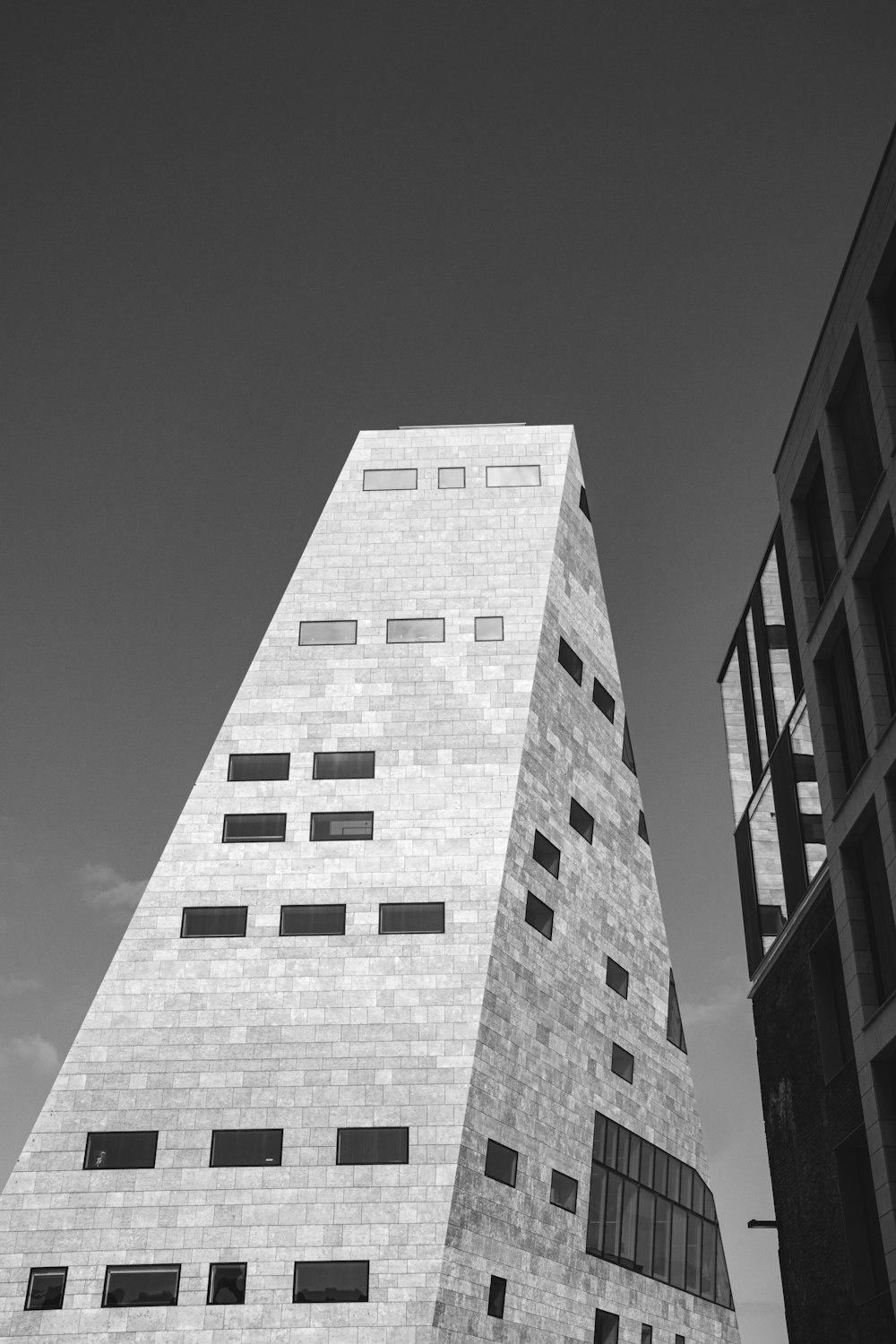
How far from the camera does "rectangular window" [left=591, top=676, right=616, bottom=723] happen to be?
4247 cm

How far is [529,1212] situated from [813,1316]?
6911 mm

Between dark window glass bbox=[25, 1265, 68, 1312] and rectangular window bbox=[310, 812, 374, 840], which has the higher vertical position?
rectangular window bbox=[310, 812, 374, 840]

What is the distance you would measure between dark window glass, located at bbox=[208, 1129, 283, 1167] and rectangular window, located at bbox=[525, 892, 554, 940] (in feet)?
28.6

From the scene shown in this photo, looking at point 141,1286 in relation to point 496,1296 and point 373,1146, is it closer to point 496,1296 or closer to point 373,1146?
point 373,1146

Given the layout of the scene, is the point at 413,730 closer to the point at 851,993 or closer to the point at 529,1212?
the point at 529,1212

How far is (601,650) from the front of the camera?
143ft

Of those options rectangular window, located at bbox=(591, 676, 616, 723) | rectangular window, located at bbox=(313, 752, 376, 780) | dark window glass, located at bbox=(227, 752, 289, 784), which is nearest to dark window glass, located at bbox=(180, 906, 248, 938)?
dark window glass, located at bbox=(227, 752, 289, 784)

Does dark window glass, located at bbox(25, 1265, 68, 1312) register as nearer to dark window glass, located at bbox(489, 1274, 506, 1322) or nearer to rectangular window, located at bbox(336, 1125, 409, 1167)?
rectangular window, located at bbox(336, 1125, 409, 1167)

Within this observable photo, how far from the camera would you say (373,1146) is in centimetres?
3175

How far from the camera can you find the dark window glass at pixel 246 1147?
3161 centimetres

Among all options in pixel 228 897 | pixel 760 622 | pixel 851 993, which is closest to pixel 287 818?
pixel 228 897

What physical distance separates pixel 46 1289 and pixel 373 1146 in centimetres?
789

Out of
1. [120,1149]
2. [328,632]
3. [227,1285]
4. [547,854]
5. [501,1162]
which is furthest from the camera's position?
[328,632]

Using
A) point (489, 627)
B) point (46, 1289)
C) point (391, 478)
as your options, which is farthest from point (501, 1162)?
point (391, 478)
